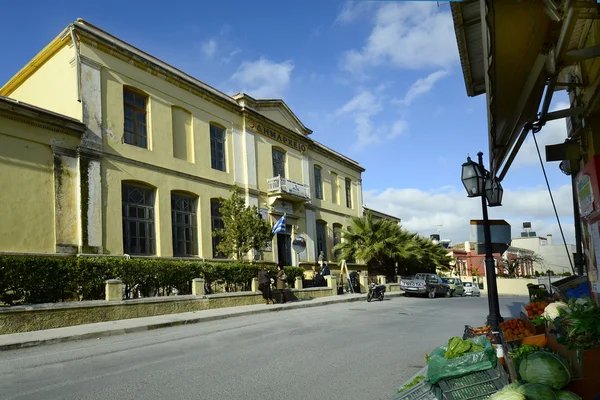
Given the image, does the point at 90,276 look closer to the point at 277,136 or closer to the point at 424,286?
the point at 277,136

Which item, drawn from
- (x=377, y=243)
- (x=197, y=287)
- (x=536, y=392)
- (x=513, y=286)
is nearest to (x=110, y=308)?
(x=197, y=287)

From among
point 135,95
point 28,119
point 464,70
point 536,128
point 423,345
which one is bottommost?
point 423,345

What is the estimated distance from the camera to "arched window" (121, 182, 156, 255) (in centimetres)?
1939

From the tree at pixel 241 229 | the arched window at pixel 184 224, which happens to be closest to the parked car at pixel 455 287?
the tree at pixel 241 229

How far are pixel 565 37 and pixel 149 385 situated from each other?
236 inches

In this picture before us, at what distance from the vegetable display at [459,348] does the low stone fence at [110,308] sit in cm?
1127

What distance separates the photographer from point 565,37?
3078mm

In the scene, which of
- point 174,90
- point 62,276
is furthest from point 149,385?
point 174,90

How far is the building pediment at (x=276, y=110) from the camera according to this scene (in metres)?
27.2

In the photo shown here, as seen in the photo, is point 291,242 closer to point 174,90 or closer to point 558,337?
point 174,90

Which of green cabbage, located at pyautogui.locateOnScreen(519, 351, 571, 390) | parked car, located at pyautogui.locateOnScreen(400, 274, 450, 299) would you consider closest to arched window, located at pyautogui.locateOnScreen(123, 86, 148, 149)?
parked car, located at pyautogui.locateOnScreen(400, 274, 450, 299)

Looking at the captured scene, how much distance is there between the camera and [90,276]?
580 inches

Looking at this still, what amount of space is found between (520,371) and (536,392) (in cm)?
43

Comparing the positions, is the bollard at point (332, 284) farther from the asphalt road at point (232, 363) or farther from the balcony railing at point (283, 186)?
the asphalt road at point (232, 363)
